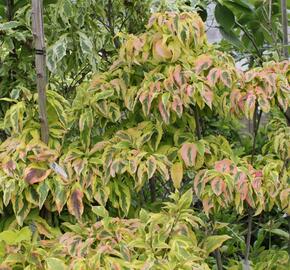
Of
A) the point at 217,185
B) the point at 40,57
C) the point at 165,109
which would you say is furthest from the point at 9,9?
the point at 217,185

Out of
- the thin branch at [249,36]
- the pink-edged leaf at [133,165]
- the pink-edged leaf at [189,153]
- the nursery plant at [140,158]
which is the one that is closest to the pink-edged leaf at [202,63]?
the nursery plant at [140,158]

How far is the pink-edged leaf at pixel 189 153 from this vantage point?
159cm

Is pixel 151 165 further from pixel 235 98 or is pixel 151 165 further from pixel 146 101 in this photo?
pixel 235 98

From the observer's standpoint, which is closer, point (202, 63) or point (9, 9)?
point (202, 63)

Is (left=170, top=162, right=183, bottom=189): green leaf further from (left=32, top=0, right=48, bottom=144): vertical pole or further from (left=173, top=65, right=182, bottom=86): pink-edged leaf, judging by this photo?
(left=32, top=0, right=48, bottom=144): vertical pole

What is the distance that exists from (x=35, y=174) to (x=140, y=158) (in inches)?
12.3

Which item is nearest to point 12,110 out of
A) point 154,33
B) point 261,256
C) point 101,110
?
point 101,110

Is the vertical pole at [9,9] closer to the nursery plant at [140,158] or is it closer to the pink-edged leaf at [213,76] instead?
the nursery plant at [140,158]

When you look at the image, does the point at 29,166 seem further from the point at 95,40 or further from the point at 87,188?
the point at 95,40

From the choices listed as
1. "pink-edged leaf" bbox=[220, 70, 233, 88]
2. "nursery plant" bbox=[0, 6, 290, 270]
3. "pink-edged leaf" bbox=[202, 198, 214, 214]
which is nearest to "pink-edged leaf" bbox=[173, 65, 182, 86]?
"nursery plant" bbox=[0, 6, 290, 270]

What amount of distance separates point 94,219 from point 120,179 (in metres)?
0.16

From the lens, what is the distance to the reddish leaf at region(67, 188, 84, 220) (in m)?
1.55

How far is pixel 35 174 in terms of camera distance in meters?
1.56

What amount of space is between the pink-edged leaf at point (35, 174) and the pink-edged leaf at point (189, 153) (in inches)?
16.0
